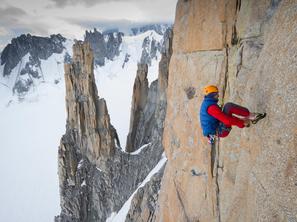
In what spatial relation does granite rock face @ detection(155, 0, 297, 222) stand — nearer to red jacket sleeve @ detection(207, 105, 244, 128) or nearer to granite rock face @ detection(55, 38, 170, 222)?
red jacket sleeve @ detection(207, 105, 244, 128)

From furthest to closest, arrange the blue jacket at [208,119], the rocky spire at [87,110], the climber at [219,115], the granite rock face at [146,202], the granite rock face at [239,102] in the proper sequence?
the rocky spire at [87,110] → the granite rock face at [146,202] → the blue jacket at [208,119] → the climber at [219,115] → the granite rock face at [239,102]

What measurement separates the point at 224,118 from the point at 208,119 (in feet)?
2.43

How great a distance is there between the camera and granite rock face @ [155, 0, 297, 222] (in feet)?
17.8

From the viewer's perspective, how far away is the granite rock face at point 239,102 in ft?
17.8

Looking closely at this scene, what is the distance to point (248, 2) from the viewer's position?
8.15m

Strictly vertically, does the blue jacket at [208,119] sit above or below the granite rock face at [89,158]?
above

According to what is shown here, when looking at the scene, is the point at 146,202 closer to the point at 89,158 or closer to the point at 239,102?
the point at 89,158

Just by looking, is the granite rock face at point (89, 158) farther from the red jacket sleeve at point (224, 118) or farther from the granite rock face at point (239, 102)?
the red jacket sleeve at point (224, 118)

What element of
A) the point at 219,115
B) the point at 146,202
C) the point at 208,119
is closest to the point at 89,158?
the point at 146,202

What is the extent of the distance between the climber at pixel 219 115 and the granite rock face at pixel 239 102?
0.36 metres

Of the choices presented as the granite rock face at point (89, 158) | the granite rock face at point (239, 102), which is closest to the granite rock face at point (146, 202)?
the granite rock face at point (239, 102)

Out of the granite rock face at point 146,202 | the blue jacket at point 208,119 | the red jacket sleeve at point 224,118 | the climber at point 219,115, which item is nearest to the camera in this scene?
the climber at point 219,115

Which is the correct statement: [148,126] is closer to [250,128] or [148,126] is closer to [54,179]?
[250,128]

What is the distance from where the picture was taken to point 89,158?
45688mm
